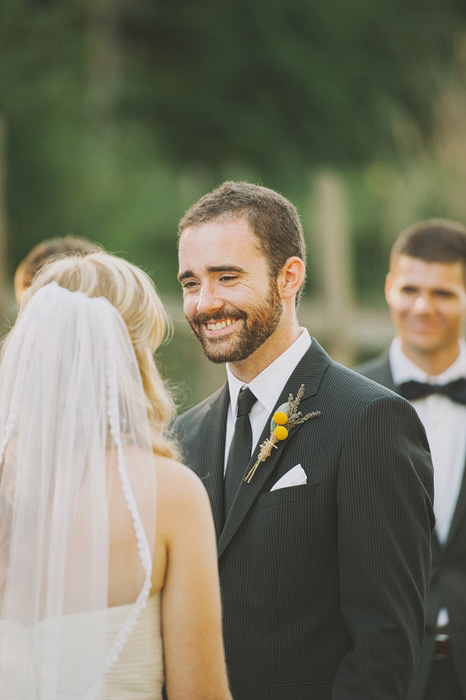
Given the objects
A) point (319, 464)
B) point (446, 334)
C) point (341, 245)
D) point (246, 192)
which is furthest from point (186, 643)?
point (341, 245)

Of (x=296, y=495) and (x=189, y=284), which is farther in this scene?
(x=189, y=284)

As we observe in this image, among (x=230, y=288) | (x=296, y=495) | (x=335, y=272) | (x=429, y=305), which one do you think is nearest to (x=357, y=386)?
(x=296, y=495)

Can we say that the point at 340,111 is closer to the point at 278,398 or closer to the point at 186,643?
the point at 278,398

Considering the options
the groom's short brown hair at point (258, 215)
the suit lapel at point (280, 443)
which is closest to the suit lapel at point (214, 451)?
the suit lapel at point (280, 443)

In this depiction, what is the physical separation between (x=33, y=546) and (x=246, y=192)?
124cm

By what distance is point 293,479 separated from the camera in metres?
2.46

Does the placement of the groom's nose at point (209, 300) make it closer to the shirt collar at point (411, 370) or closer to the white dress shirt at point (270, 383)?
the white dress shirt at point (270, 383)

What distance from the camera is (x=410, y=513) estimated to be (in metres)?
2.38

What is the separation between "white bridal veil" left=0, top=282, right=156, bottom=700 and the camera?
1.98 metres

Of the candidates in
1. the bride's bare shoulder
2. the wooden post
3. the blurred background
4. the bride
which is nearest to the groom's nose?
the bride

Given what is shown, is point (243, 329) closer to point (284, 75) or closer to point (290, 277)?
point (290, 277)

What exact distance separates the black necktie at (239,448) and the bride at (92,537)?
1.70ft

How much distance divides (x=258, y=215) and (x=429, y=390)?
1.60 meters

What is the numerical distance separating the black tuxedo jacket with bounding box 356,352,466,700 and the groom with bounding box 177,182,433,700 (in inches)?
43.6
